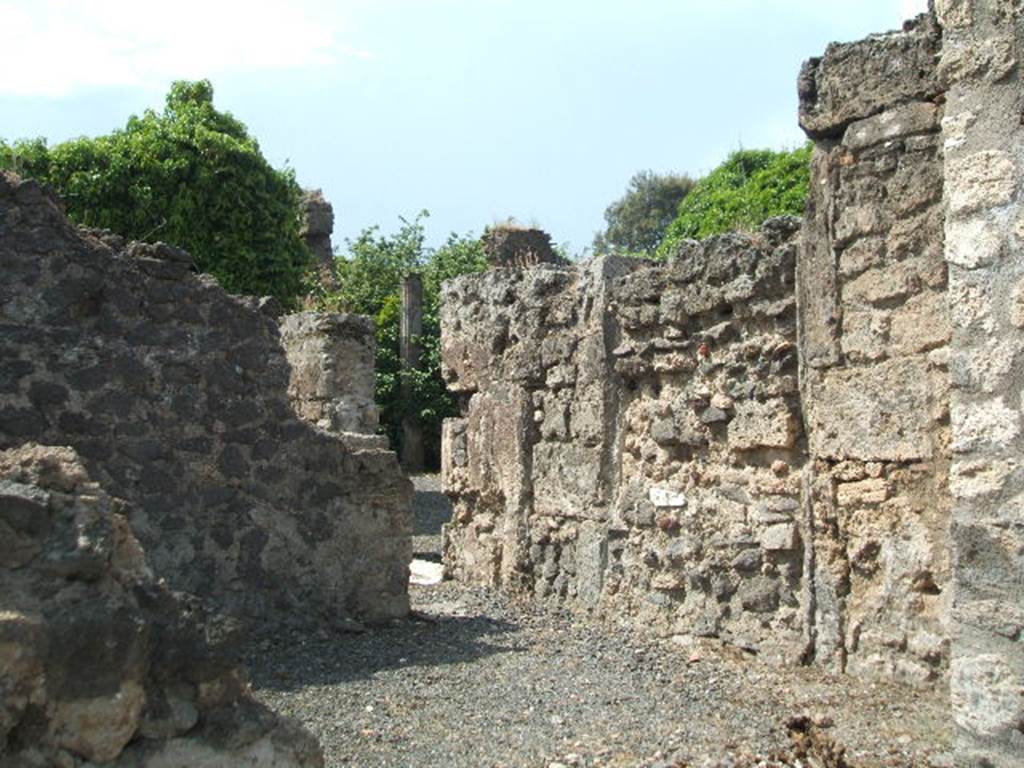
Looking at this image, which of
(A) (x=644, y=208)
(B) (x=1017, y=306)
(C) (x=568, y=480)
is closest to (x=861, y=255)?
(B) (x=1017, y=306)

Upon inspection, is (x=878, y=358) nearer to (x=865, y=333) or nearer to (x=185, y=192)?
(x=865, y=333)

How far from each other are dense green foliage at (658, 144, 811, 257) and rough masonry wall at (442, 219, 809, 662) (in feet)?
23.5

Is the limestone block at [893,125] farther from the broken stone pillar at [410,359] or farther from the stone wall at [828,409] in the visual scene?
the broken stone pillar at [410,359]

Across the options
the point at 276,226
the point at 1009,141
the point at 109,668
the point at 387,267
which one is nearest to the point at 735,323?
the point at 1009,141

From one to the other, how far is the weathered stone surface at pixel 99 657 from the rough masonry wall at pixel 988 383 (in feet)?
6.90

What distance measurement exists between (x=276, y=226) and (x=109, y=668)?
14379 mm

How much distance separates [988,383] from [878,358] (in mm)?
1406

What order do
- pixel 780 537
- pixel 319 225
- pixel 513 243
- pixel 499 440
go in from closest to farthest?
pixel 780 537 → pixel 499 440 → pixel 513 243 → pixel 319 225

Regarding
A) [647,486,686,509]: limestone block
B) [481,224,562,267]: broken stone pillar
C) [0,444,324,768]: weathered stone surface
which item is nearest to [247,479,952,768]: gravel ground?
[647,486,686,509]: limestone block

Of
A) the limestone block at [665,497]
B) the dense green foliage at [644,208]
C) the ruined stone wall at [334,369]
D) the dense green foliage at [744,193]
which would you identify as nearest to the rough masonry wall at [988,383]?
the limestone block at [665,497]

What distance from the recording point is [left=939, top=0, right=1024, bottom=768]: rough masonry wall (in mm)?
3834

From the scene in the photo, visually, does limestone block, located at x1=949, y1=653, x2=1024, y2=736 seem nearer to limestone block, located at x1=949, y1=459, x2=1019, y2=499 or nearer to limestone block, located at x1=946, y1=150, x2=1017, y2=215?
limestone block, located at x1=949, y1=459, x2=1019, y2=499

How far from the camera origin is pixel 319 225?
2575 cm

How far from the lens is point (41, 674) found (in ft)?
8.33
